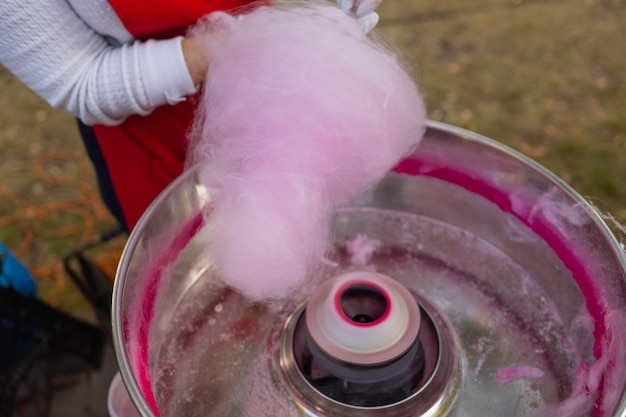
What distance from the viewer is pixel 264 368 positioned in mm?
820

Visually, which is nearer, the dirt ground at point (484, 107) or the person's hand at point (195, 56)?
the person's hand at point (195, 56)

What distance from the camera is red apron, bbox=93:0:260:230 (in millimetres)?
971

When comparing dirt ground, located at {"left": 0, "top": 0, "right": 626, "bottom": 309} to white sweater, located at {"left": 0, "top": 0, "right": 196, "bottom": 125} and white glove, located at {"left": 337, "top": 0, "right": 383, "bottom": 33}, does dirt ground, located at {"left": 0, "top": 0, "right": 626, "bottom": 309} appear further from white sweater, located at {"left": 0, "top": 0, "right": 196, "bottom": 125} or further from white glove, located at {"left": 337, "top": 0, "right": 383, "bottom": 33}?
Answer: white glove, located at {"left": 337, "top": 0, "right": 383, "bottom": 33}

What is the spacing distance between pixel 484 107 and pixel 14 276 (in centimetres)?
215

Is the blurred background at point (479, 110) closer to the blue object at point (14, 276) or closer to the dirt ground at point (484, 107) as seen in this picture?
the dirt ground at point (484, 107)

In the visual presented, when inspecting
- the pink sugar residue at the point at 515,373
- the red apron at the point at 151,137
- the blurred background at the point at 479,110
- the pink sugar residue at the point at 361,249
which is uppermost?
the red apron at the point at 151,137

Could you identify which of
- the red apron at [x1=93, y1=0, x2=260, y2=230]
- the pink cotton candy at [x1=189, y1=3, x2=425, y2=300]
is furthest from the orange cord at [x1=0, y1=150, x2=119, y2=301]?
the pink cotton candy at [x1=189, y1=3, x2=425, y2=300]

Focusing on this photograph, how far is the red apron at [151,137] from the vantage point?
0.97m

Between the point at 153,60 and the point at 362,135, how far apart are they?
380 millimetres

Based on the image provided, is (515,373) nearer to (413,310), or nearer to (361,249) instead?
(413,310)

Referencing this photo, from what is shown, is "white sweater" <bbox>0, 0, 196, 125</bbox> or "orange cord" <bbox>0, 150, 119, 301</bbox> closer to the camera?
"white sweater" <bbox>0, 0, 196, 125</bbox>

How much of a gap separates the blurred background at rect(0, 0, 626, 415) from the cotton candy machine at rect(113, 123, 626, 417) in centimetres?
137

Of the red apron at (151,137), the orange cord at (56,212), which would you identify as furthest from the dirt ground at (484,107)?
the red apron at (151,137)

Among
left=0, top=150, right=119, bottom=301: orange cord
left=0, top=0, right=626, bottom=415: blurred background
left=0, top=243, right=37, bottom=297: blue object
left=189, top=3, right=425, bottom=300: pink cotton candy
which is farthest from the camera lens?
left=0, top=0, right=626, bottom=415: blurred background
